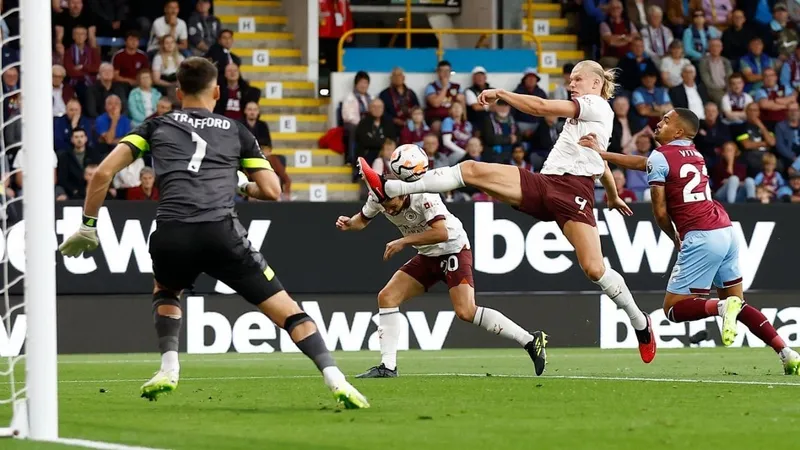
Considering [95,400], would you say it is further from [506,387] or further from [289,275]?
[289,275]

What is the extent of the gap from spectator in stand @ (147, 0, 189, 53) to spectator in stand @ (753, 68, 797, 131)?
348 inches

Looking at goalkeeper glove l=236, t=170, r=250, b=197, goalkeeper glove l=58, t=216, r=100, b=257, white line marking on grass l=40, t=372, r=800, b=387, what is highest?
goalkeeper glove l=236, t=170, r=250, b=197

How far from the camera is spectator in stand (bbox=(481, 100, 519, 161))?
20703 millimetres

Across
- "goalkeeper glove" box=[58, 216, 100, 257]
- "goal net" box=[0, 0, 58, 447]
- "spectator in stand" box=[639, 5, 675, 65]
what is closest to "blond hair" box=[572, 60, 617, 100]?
"goalkeeper glove" box=[58, 216, 100, 257]

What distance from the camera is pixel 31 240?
682 centimetres

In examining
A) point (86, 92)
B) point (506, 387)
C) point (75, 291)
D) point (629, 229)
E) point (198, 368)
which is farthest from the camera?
point (86, 92)

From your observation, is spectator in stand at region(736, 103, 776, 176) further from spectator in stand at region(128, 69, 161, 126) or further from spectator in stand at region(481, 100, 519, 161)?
spectator in stand at region(128, 69, 161, 126)

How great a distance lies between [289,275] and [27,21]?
34.8 ft

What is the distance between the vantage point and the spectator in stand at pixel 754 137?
22.0 meters

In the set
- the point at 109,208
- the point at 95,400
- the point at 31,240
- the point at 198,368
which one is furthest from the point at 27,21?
the point at 109,208

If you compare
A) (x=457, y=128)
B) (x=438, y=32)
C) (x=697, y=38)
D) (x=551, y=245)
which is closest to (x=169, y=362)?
(x=551, y=245)

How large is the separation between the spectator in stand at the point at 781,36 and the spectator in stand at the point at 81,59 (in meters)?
10.9

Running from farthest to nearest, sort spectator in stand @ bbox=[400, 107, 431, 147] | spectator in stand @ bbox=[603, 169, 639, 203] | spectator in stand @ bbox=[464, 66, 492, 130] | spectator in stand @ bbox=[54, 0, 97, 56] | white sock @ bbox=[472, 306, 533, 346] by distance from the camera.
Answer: spectator in stand @ bbox=[464, 66, 492, 130]
spectator in stand @ bbox=[400, 107, 431, 147]
spectator in stand @ bbox=[54, 0, 97, 56]
spectator in stand @ bbox=[603, 169, 639, 203]
white sock @ bbox=[472, 306, 533, 346]

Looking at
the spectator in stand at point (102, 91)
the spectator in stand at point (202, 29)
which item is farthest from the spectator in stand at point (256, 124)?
the spectator in stand at point (102, 91)
